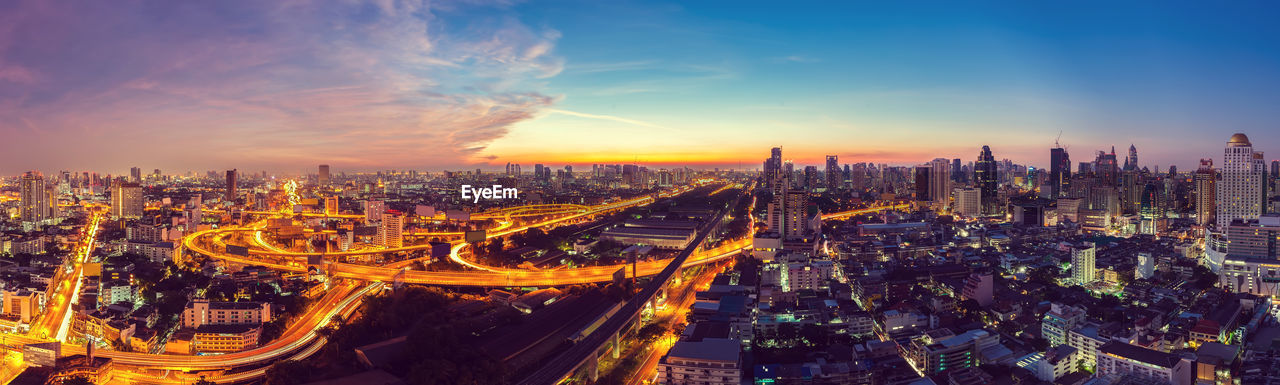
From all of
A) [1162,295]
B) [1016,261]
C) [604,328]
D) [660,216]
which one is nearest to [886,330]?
[604,328]

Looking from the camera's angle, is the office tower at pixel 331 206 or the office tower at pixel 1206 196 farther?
the office tower at pixel 331 206

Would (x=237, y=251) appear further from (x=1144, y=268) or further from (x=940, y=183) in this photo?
(x=940, y=183)

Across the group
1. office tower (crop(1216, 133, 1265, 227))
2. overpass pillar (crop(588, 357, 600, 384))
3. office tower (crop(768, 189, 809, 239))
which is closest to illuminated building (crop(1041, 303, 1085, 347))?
overpass pillar (crop(588, 357, 600, 384))

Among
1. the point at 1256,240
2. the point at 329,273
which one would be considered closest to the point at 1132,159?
the point at 1256,240

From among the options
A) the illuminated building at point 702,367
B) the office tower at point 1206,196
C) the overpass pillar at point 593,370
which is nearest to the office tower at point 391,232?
the overpass pillar at point 593,370

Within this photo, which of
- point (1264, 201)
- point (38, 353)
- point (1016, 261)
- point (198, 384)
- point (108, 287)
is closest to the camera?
point (198, 384)

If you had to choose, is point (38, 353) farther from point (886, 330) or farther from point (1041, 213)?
point (1041, 213)

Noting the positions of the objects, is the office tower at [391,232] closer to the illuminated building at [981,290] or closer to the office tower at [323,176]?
the illuminated building at [981,290]
